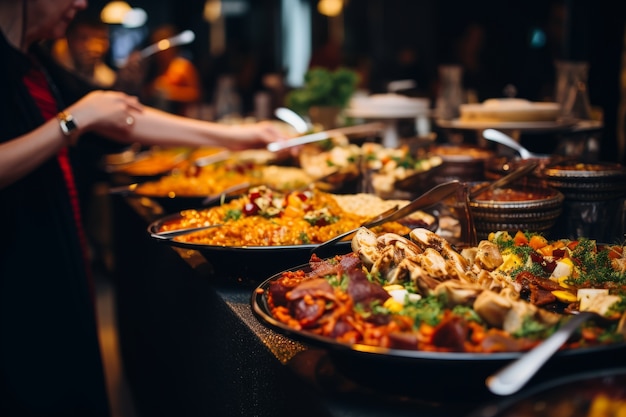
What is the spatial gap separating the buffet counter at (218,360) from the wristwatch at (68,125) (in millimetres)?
477

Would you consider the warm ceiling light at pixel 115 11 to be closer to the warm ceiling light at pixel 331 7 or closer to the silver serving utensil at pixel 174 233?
the warm ceiling light at pixel 331 7

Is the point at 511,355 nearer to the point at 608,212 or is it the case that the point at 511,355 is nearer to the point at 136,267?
the point at 608,212

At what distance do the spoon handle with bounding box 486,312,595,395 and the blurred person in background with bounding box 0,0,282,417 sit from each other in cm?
162

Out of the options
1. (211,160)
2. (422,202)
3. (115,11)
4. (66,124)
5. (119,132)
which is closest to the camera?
(422,202)

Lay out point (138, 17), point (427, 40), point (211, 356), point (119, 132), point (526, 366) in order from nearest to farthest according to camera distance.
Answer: point (526, 366), point (211, 356), point (119, 132), point (427, 40), point (138, 17)

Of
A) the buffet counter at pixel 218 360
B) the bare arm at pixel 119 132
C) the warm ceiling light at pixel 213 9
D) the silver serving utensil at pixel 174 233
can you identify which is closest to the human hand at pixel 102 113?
the bare arm at pixel 119 132

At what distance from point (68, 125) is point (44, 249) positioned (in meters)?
0.45

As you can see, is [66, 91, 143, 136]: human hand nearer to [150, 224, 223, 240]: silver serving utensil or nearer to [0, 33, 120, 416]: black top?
[0, 33, 120, 416]: black top

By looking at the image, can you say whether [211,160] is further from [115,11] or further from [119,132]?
[115,11]

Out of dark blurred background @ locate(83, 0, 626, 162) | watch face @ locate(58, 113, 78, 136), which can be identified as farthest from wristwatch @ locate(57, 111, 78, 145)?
dark blurred background @ locate(83, 0, 626, 162)

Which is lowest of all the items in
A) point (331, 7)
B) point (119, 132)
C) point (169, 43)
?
point (119, 132)

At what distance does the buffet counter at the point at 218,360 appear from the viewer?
102 centimetres

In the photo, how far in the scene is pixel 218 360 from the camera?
163 cm

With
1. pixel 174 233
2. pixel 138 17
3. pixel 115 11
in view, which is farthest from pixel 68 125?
pixel 138 17
